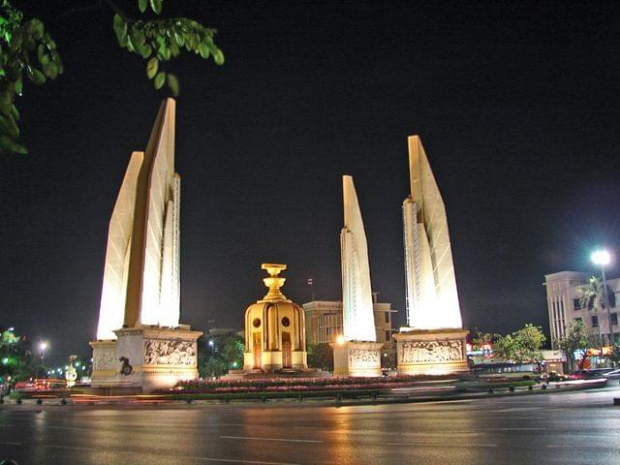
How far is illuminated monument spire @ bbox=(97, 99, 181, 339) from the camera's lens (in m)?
29.5

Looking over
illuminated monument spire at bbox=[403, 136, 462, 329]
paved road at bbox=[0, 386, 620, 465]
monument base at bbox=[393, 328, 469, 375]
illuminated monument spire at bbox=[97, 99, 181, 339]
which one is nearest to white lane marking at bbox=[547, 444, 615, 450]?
paved road at bbox=[0, 386, 620, 465]

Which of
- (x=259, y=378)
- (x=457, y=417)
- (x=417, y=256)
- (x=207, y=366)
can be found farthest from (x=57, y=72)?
(x=207, y=366)

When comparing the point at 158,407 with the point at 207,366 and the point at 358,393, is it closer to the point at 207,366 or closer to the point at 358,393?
the point at 358,393

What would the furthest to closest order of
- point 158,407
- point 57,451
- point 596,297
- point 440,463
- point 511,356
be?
1. point 596,297
2. point 511,356
3. point 158,407
4. point 57,451
5. point 440,463

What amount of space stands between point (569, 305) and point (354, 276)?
55368mm

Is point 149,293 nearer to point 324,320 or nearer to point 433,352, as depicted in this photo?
point 433,352

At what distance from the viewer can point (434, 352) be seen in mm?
33531

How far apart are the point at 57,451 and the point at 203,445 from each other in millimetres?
2469

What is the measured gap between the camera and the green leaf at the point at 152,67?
4.16m

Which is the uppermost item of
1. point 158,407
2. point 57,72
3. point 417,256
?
point 417,256

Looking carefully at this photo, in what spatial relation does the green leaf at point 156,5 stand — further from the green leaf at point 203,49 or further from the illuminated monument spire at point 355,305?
the illuminated monument spire at point 355,305

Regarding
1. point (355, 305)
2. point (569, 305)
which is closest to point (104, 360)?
point (355, 305)

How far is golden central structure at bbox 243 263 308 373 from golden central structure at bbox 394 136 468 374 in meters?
7.05

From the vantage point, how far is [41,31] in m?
3.90
